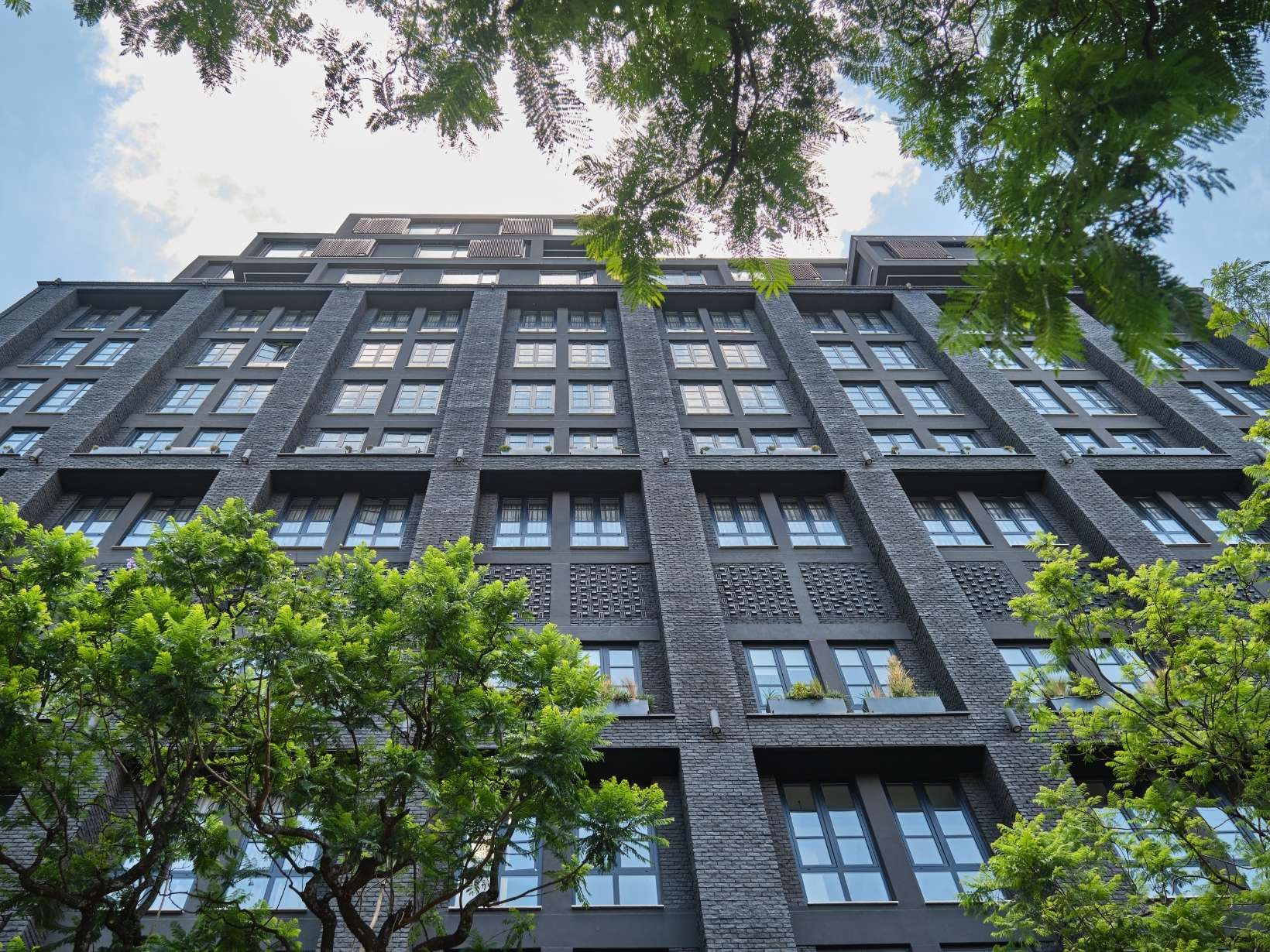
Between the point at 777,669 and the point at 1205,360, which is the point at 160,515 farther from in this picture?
the point at 1205,360

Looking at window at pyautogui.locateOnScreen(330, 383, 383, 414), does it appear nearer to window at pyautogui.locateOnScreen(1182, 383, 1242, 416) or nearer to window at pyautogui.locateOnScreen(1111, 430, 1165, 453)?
window at pyautogui.locateOnScreen(1111, 430, 1165, 453)

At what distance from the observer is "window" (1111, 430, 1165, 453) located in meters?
29.5

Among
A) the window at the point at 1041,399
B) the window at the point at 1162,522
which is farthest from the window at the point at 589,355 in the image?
the window at the point at 1162,522

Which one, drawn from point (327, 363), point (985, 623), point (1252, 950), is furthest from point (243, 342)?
point (1252, 950)

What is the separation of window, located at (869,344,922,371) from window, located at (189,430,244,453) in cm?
2628

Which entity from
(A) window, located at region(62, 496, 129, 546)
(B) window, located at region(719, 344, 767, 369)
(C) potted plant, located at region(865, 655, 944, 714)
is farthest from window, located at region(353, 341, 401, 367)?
(C) potted plant, located at region(865, 655, 944, 714)

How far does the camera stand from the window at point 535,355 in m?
33.7

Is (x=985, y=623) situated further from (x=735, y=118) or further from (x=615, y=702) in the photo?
(x=735, y=118)

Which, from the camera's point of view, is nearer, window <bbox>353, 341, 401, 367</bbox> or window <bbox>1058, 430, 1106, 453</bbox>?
window <bbox>1058, 430, 1106, 453</bbox>

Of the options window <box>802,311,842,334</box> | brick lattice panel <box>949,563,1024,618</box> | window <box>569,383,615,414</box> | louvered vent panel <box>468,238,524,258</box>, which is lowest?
brick lattice panel <box>949,563,1024,618</box>

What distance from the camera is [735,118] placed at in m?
4.99

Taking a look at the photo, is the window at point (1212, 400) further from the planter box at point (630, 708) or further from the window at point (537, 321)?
the window at point (537, 321)

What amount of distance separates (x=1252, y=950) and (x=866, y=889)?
663cm

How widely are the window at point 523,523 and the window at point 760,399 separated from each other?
9665 mm
